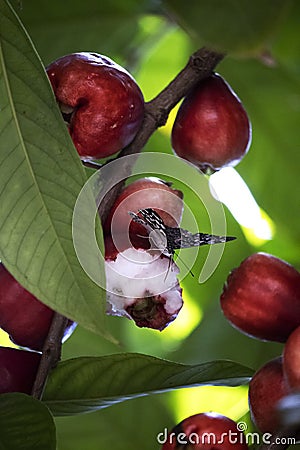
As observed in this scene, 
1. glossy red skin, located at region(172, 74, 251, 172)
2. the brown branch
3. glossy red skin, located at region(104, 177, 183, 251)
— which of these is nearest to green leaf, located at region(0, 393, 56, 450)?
the brown branch

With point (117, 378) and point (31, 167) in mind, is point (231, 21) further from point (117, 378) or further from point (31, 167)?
point (117, 378)

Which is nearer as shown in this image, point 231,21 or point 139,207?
point 231,21

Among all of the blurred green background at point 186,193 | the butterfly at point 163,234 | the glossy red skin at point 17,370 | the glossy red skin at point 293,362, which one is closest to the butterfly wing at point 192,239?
the butterfly at point 163,234

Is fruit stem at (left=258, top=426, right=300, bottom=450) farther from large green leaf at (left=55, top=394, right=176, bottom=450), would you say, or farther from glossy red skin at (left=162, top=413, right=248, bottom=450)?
large green leaf at (left=55, top=394, right=176, bottom=450)

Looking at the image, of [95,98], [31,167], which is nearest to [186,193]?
[95,98]

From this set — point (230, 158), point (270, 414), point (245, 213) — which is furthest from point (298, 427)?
point (245, 213)

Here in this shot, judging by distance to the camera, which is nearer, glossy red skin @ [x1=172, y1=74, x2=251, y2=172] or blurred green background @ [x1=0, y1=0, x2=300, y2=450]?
glossy red skin @ [x1=172, y1=74, x2=251, y2=172]

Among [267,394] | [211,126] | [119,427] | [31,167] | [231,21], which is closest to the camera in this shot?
[231,21]
